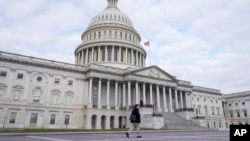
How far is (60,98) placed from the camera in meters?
46.5

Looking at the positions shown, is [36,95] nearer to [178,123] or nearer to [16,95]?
[16,95]

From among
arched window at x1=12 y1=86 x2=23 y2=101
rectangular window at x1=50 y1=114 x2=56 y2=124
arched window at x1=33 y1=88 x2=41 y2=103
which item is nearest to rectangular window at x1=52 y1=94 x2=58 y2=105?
rectangular window at x1=50 y1=114 x2=56 y2=124

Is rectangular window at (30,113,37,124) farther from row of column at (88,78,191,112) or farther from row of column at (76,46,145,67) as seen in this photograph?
row of column at (76,46,145,67)

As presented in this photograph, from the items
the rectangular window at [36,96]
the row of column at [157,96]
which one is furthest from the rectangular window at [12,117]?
the row of column at [157,96]

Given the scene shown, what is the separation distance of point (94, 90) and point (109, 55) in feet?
56.5

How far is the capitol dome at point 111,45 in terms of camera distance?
64.7 m

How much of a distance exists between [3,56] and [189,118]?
151 feet

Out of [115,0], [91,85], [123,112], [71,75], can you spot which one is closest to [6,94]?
[71,75]

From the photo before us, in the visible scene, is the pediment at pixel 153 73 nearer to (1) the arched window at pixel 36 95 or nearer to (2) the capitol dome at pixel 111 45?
(2) the capitol dome at pixel 111 45

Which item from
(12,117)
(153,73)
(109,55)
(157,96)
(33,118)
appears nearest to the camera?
(12,117)

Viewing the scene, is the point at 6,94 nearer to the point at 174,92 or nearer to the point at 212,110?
the point at 174,92

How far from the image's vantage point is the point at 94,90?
171 feet

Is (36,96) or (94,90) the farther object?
(94,90)

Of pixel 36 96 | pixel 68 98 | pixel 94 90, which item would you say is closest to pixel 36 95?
pixel 36 96
